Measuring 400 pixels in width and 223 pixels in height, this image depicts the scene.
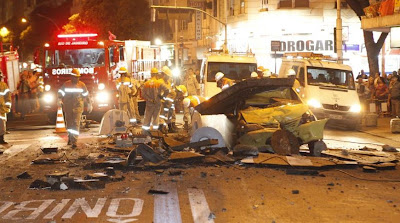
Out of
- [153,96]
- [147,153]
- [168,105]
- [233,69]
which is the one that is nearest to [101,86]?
[233,69]

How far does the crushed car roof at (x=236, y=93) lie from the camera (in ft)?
45.2

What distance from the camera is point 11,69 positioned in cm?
2792

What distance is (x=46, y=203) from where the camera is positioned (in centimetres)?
938

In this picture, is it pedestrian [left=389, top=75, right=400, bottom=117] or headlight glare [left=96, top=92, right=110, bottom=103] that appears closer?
headlight glare [left=96, top=92, right=110, bottom=103]

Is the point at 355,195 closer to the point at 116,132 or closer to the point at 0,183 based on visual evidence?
Result: the point at 0,183

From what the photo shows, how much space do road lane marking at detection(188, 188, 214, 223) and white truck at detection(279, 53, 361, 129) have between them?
11.7 meters

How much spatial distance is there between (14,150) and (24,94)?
13.2 metres

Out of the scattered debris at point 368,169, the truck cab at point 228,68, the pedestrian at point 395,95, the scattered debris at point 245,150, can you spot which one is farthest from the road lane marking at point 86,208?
the pedestrian at point 395,95

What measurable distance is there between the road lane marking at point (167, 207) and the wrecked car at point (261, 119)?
3173mm

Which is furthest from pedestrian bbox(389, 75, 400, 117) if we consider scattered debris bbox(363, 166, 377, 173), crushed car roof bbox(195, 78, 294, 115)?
scattered debris bbox(363, 166, 377, 173)

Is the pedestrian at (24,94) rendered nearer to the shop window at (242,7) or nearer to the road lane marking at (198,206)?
the shop window at (242,7)

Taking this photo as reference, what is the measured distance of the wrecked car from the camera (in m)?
13.2

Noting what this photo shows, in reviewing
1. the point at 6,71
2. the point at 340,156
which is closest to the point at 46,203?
the point at 340,156

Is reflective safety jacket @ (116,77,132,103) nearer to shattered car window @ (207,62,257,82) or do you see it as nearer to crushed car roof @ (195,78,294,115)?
shattered car window @ (207,62,257,82)
